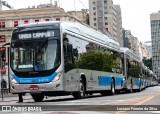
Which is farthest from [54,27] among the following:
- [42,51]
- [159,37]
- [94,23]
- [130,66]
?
[159,37]

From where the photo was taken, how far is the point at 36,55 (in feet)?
63.9

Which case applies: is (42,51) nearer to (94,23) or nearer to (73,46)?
(73,46)

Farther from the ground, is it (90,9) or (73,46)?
(90,9)

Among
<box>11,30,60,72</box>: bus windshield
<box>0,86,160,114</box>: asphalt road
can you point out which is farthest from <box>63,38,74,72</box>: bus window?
<box>0,86,160,114</box>: asphalt road

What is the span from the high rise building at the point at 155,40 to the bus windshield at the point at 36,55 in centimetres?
16444

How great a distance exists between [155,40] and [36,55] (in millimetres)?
177150

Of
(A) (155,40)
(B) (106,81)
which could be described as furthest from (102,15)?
(B) (106,81)

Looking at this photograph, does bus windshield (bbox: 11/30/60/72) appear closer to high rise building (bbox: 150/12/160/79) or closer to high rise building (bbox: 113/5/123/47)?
high rise building (bbox: 113/5/123/47)

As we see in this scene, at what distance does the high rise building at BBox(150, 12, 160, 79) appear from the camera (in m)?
184

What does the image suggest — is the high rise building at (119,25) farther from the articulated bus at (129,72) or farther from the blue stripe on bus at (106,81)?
the blue stripe on bus at (106,81)

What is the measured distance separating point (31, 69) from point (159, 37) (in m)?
176

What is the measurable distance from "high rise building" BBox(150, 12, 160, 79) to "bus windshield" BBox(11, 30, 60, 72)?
539 feet

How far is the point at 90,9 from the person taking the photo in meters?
167

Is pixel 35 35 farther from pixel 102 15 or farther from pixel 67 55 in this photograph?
pixel 102 15
